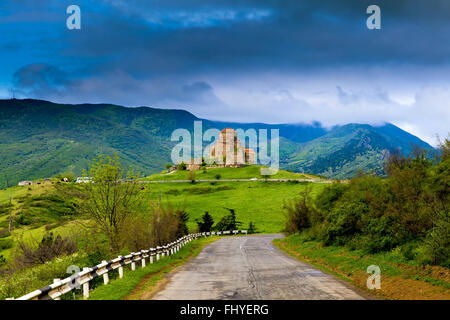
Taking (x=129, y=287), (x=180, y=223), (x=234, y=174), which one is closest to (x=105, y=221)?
(x=129, y=287)

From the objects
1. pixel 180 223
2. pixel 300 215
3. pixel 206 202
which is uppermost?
pixel 300 215

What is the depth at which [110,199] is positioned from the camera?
28.8 meters

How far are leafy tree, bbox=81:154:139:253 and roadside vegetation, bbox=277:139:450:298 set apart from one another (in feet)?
41.8

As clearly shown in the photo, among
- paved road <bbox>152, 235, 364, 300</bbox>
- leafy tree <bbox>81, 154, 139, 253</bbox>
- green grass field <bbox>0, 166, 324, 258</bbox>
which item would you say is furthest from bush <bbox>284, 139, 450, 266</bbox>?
green grass field <bbox>0, 166, 324, 258</bbox>

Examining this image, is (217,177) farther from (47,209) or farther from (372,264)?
(372,264)

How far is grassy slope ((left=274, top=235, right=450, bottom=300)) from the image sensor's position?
13.2 metres

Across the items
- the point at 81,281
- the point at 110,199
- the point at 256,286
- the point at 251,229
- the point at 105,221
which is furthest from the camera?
the point at 251,229

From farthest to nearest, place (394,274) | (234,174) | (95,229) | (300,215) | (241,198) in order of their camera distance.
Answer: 1. (234,174)
2. (241,198)
3. (300,215)
4. (95,229)
5. (394,274)

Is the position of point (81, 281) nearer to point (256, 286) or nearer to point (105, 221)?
point (256, 286)

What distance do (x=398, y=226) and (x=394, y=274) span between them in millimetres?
5074

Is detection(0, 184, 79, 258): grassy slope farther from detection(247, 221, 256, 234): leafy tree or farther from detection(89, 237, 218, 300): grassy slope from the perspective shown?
detection(89, 237, 218, 300): grassy slope

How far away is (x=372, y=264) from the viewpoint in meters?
19.0
